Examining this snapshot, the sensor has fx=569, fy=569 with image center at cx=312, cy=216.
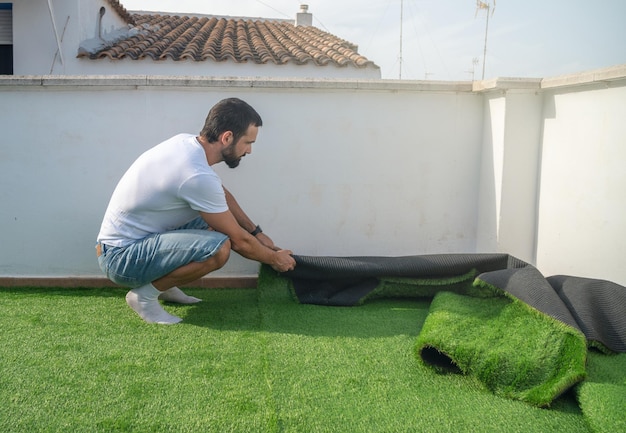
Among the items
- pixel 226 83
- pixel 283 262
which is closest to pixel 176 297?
pixel 283 262

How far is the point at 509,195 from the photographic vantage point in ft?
13.8

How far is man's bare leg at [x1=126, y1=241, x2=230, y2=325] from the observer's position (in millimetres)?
3342

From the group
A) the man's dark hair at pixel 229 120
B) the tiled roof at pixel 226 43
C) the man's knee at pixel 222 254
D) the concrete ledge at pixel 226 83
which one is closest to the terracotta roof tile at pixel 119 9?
the tiled roof at pixel 226 43

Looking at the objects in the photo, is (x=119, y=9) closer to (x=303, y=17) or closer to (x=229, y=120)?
(x=303, y=17)

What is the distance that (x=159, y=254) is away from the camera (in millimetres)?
3301

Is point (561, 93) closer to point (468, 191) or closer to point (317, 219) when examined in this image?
point (468, 191)

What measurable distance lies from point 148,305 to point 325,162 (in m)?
1.74

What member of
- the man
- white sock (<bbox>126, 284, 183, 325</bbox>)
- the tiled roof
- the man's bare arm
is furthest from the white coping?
the tiled roof

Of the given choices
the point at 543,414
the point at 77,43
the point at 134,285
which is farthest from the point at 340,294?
the point at 77,43

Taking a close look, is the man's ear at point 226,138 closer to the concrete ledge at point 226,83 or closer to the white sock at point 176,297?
the concrete ledge at point 226,83

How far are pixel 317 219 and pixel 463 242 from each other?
47.0 inches

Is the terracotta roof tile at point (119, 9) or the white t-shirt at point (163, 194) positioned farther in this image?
the terracotta roof tile at point (119, 9)

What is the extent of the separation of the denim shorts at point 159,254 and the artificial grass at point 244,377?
0.32 metres

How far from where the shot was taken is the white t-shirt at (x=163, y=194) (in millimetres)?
3262
